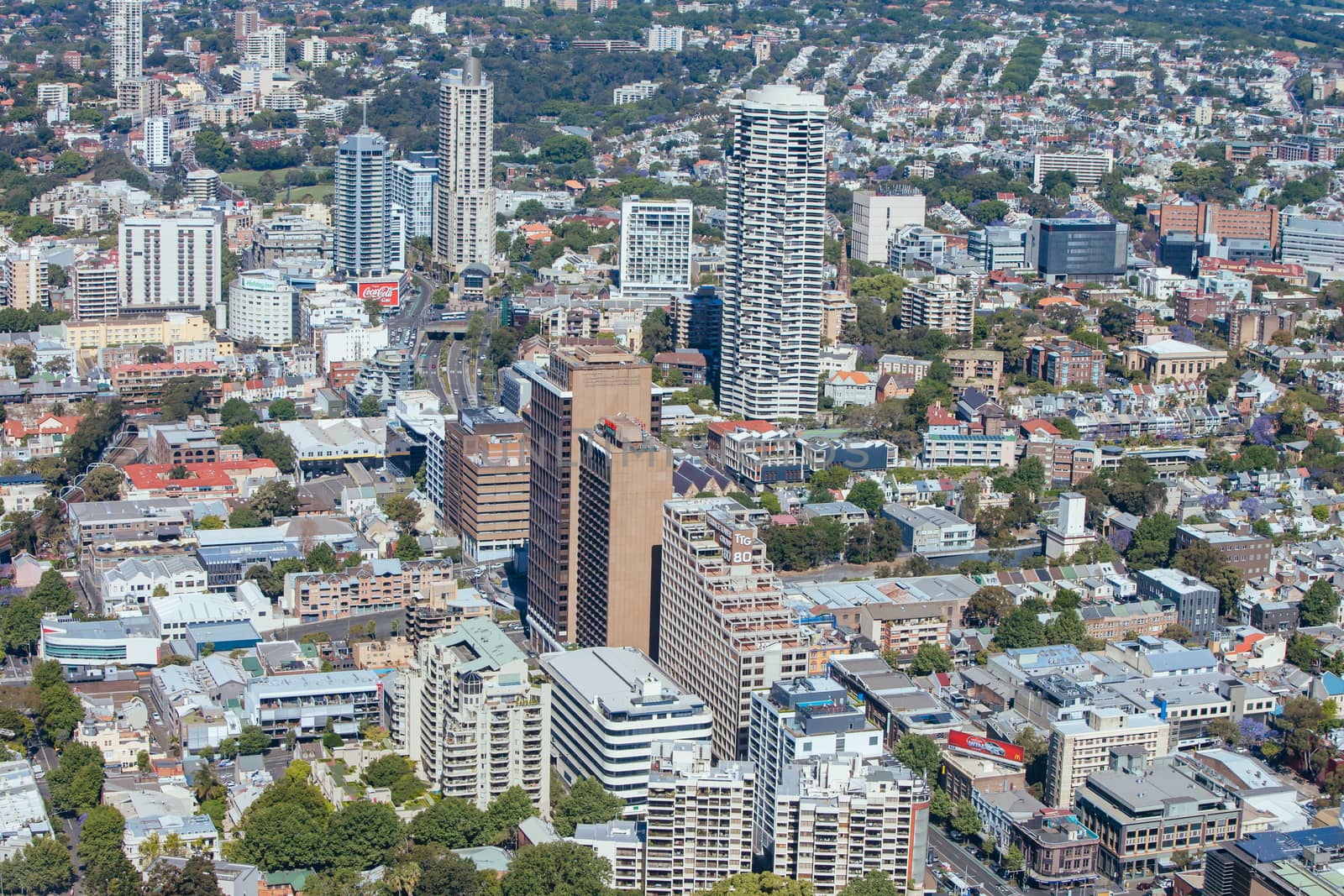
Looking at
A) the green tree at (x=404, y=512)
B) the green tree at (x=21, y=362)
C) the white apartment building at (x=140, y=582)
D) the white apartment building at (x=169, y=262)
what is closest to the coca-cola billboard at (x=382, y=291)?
the white apartment building at (x=169, y=262)

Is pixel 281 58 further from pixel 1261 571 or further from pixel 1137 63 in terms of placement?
pixel 1261 571

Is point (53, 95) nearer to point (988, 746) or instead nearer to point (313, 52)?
point (313, 52)

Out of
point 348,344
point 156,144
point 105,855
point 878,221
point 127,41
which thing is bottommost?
point 105,855

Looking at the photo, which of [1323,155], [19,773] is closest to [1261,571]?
[19,773]

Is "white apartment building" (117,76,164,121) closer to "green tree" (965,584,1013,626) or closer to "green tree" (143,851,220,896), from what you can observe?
"green tree" (965,584,1013,626)

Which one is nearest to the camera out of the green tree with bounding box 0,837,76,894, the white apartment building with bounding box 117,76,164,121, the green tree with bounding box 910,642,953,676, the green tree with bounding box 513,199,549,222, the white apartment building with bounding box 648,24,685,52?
the green tree with bounding box 0,837,76,894

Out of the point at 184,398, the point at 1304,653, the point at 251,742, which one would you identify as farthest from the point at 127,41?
the point at 1304,653

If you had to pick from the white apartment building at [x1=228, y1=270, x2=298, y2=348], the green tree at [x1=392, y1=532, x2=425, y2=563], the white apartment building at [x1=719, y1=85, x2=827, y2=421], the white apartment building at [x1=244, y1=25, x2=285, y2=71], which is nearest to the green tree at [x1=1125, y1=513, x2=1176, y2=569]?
the white apartment building at [x1=719, y1=85, x2=827, y2=421]
